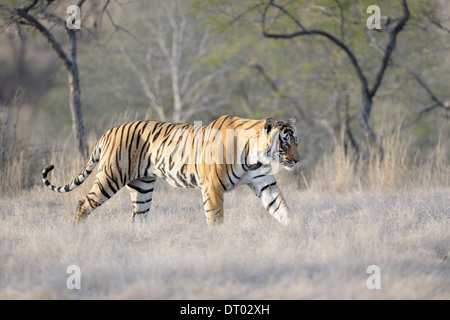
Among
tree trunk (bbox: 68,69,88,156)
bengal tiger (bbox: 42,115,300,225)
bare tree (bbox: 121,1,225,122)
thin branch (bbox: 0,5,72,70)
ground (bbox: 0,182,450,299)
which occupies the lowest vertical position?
ground (bbox: 0,182,450,299)

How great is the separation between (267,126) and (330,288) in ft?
7.04

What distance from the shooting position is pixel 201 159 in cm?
583

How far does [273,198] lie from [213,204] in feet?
2.15

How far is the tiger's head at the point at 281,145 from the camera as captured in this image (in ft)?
18.4

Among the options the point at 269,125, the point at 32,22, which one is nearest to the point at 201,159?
the point at 269,125

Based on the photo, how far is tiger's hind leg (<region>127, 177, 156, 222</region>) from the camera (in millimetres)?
6477

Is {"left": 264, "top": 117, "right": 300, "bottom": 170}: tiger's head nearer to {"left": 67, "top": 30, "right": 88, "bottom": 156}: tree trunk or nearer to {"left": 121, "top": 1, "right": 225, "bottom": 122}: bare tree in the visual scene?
{"left": 67, "top": 30, "right": 88, "bottom": 156}: tree trunk

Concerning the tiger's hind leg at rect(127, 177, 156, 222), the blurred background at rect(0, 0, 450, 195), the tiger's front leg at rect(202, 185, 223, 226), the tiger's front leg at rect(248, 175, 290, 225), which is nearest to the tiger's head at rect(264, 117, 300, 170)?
the tiger's front leg at rect(248, 175, 290, 225)

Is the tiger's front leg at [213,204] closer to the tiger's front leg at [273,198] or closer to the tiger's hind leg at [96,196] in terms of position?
the tiger's front leg at [273,198]

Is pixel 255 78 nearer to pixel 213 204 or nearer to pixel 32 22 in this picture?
pixel 32 22

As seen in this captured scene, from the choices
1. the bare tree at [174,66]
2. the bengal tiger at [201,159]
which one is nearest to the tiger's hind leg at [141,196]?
the bengal tiger at [201,159]

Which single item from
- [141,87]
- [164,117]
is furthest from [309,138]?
[141,87]

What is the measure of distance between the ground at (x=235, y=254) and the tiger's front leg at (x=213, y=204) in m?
0.15

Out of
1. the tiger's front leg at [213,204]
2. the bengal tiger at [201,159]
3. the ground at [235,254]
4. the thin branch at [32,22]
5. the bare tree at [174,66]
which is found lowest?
the ground at [235,254]
